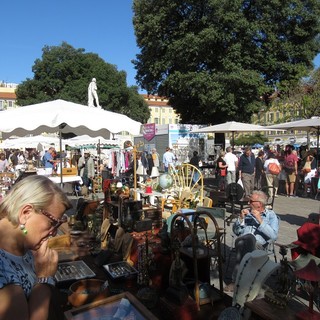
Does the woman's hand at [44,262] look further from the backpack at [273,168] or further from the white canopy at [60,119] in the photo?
the backpack at [273,168]

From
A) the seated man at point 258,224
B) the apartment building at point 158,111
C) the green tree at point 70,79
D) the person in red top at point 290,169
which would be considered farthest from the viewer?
the apartment building at point 158,111

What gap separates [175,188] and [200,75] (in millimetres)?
12185

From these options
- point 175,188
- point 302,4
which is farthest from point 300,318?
point 302,4

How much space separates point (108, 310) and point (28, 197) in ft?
2.77

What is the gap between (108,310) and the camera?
70.7 inches

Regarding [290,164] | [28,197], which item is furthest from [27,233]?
[290,164]

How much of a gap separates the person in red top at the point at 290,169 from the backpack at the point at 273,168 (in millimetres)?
879

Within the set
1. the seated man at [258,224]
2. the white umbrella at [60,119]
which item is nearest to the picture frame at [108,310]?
the seated man at [258,224]

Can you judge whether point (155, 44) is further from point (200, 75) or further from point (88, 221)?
point (88, 221)

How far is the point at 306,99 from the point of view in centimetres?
1802

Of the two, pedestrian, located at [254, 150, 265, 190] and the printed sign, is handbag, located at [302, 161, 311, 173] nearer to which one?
pedestrian, located at [254, 150, 265, 190]

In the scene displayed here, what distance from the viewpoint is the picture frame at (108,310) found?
5.49 ft

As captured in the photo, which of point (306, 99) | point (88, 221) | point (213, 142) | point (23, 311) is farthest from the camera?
point (213, 142)

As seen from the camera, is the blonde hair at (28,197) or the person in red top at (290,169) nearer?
the blonde hair at (28,197)
